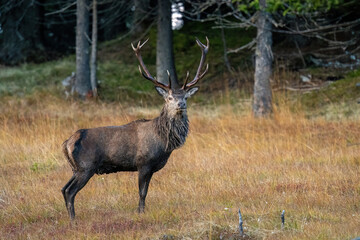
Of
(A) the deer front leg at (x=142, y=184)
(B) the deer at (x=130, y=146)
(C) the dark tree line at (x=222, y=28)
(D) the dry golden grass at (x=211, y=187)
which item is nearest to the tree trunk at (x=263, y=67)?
(C) the dark tree line at (x=222, y=28)

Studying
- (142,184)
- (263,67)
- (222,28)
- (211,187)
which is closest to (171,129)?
(142,184)

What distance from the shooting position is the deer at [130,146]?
22.2 feet

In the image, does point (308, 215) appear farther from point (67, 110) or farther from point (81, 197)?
point (67, 110)

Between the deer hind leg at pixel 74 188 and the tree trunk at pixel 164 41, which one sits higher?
the tree trunk at pixel 164 41

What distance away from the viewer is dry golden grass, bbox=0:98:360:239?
6242 millimetres

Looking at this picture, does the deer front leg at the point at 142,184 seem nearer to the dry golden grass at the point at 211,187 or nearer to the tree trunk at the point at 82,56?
the dry golden grass at the point at 211,187

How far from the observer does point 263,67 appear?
14555 millimetres

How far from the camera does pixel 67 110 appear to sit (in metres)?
16.2

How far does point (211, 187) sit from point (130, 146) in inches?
67.1

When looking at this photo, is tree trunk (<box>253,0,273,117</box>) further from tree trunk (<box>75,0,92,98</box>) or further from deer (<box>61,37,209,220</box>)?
deer (<box>61,37,209,220</box>)

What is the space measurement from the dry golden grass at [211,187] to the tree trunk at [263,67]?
1.32 meters

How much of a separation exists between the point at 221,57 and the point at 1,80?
9.39 m

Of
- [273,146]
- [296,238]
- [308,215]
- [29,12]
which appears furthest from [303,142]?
[29,12]

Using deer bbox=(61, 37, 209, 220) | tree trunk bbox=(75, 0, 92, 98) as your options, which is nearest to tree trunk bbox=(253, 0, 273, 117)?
tree trunk bbox=(75, 0, 92, 98)
